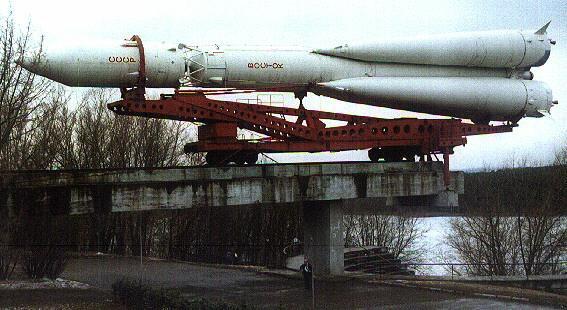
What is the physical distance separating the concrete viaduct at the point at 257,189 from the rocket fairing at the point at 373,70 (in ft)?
6.60

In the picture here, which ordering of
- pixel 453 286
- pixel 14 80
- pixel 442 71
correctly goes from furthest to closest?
pixel 442 71
pixel 453 286
pixel 14 80

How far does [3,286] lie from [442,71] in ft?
41.4

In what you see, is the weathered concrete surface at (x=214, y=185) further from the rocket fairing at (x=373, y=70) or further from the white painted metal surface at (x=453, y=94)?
the rocket fairing at (x=373, y=70)

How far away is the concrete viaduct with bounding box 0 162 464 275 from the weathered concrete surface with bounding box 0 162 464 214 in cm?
2

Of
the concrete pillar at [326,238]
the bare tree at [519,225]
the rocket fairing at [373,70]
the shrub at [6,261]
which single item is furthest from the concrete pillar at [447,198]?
the shrub at [6,261]

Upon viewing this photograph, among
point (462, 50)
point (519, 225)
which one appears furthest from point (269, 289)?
point (519, 225)

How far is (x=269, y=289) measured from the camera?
14422 mm

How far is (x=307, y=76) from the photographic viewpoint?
16.0 metres

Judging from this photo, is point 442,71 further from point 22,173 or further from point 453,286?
point 22,173

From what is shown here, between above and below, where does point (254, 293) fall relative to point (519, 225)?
below

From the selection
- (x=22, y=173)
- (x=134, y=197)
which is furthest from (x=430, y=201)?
(x=22, y=173)

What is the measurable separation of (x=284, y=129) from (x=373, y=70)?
3.24 m

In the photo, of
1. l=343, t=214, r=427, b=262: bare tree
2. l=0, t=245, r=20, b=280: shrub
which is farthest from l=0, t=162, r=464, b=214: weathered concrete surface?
l=343, t=214, r=427, b=262: bare tree

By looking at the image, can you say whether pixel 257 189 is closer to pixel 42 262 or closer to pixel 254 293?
pixel 254 293
